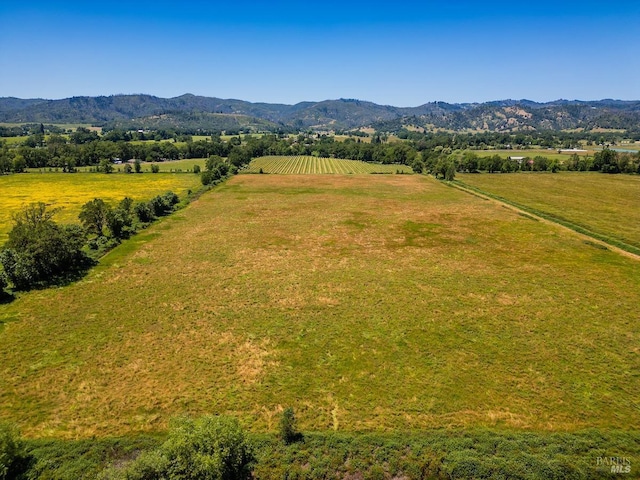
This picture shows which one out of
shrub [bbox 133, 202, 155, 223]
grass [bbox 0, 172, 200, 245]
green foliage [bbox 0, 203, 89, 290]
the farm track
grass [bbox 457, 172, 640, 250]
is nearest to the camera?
green foliage [bbox 0, 203, 89, 290]

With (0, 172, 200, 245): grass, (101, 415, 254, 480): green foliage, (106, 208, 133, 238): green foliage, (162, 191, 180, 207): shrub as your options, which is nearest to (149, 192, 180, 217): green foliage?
(162, 191, 180, 207): shrub

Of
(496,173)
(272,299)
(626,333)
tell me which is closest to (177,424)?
(272,299)

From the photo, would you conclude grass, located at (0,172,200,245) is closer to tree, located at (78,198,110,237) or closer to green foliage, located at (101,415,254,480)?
tree, located at (78,198,110,237)

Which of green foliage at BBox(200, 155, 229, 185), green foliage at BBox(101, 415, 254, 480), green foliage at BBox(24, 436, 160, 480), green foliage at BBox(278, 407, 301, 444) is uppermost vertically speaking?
green foliage at BBox(200, 155, 229, 185)

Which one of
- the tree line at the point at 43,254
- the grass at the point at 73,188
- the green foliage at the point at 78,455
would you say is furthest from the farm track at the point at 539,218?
the grass at the point at 73,188

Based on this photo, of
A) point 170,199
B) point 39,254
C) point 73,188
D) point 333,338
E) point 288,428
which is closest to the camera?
point 288,428

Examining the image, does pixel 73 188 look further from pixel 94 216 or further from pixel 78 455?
pixel 78 455

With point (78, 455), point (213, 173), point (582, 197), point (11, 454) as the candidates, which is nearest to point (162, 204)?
point (213, 173)
